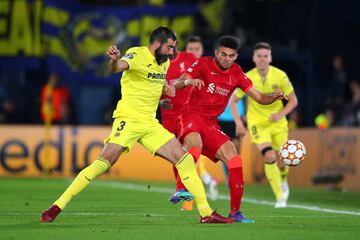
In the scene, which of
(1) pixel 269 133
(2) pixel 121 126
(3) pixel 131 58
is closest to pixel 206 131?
(2) pixel 121 126

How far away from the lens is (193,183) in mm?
12281

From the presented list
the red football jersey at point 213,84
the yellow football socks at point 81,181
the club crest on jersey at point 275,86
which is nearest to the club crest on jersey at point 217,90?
the red football jersey at point 213,84

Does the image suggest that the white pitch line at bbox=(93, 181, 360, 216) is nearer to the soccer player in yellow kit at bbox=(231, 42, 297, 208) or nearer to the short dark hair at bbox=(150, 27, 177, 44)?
the soccer player in yellow kit at bbox=(231, 42, 297, 208)

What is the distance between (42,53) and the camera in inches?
1025

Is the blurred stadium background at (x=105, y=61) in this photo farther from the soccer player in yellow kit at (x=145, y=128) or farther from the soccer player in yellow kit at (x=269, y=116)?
the soccer player in yellow kit at (x=145, y=128)

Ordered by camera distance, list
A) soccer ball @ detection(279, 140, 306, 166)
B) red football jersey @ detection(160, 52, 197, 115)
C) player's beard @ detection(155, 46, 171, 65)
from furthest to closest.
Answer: red football jersey @ detection(160, 52, 197, 115) < soccer ball @ detection(279, 140, 306, 166) < player's beard @ detection(155, 46, 171, 65)

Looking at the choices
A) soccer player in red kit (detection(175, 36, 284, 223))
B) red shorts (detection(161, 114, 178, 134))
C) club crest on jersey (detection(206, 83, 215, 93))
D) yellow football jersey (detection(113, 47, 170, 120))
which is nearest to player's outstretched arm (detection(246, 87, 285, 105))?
soccer player in red kit (detection(175, 36, 284, 223))

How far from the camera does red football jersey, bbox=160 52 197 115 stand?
15234 mm

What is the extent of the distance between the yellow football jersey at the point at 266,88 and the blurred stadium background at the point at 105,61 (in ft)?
22.7

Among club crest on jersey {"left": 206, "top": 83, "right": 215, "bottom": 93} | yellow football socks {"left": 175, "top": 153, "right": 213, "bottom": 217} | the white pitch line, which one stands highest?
club crest on jersey {"left": 206, "top": 83, "right": 215, "bottom": 93}

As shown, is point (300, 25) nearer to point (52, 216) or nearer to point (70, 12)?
point (70, 12)

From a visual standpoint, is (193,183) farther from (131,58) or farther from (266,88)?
(266,88)

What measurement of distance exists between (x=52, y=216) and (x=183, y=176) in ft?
4.88

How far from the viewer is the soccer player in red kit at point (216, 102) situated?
42.4ft
